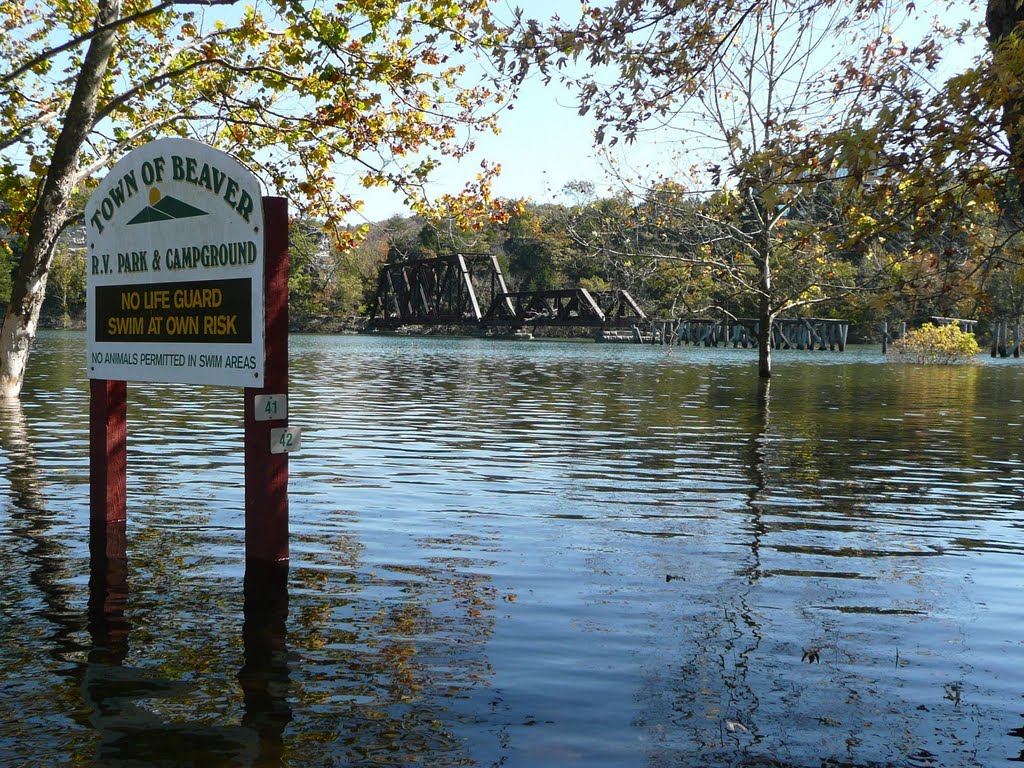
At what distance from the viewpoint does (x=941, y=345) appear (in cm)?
5806

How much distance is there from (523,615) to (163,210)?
12.4ft

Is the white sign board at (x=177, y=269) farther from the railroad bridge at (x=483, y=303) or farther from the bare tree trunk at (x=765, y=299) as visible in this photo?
the railroad bridge at (x=483, y=303)

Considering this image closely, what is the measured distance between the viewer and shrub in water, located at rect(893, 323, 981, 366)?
57.4m

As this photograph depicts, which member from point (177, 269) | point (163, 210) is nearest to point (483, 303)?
point (163, 210)

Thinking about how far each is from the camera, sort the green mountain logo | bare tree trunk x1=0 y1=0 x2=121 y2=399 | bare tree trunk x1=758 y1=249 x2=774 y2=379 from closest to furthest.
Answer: the green mountain logo < bare tree trunk x1=0 y1=0 x2=121 y2=399 < bare tree trunk x1=758 y1=249 x2=774 y2=379

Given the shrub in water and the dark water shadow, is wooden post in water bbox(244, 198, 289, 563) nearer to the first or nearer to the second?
the dark water shadow

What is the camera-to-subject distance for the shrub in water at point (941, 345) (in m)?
57.4

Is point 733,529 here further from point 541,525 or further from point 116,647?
point 116,647

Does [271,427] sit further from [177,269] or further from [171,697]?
[171,697]

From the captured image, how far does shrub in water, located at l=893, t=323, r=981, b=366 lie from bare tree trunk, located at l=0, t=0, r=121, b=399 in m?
48.3

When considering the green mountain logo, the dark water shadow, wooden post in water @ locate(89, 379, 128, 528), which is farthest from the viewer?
wooden post in water @ locate(89, 379, 128, 528)

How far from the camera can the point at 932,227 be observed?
6594 mm

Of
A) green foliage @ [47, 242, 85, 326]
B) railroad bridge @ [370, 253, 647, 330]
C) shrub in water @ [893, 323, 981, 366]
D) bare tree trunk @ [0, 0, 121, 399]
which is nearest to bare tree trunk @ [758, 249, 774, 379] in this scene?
bare tree trunk @ [0, 0, 121, 399]

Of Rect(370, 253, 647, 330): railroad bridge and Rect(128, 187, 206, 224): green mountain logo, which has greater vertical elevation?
Rect(370, 253, 647, 330): railroad bridge
